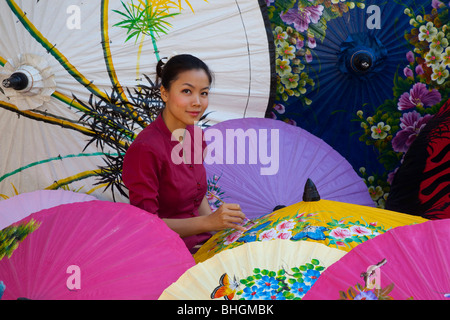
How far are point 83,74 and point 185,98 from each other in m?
0.59

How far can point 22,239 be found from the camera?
1.22m

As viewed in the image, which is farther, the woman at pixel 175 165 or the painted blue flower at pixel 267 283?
the woman at pixel 175 165

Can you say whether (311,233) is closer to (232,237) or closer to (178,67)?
(232,237)

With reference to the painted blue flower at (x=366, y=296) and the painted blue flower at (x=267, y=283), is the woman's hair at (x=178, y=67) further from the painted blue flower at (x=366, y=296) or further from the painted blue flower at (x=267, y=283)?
the painted blue flower at (x=366, y=296)


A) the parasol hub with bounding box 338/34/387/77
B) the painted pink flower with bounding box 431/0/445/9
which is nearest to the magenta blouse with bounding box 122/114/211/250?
the parasol hub with bounding box 338/34/387/77

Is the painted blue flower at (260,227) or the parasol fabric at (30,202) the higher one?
the parasol fabric at (30,202)

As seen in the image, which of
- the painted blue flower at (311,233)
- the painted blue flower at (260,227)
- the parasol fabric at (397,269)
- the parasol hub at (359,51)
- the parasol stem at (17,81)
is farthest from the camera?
the parasol hub at (359,51)

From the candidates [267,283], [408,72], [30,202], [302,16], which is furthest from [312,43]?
[267,283]

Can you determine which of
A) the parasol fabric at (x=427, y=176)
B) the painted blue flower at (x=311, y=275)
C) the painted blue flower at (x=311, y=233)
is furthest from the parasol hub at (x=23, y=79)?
the parasol fabric at (x=427, y=176)

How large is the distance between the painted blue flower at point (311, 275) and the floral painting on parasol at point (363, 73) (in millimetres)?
1181

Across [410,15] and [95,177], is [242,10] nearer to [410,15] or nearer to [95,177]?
[410,15]

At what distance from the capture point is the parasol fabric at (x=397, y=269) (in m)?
0.94

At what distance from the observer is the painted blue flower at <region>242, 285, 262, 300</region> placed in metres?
1.06

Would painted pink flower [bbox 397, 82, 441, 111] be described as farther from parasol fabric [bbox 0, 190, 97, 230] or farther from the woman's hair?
parasol fabric [bbox 0, 190, 97, 230]
